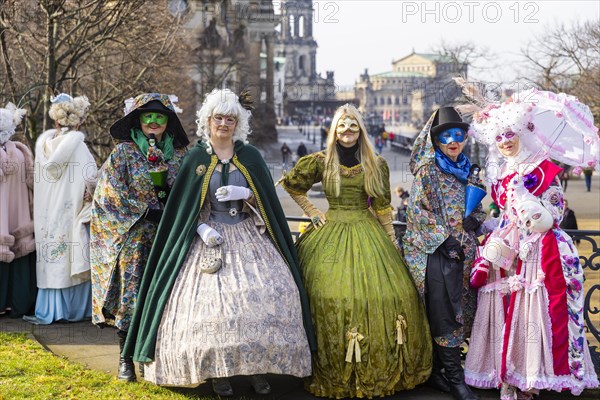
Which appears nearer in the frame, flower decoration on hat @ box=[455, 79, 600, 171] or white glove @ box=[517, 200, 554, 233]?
white glove @ box=[517, 200, 554, 233]

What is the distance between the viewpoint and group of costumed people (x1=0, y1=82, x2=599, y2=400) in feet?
17.1

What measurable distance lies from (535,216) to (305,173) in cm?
153

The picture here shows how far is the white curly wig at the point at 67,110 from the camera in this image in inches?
283

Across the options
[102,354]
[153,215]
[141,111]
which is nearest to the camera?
[153,215]

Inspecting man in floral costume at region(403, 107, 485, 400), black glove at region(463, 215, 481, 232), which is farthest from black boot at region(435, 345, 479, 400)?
black glove at region(463, 215, 481, 232)

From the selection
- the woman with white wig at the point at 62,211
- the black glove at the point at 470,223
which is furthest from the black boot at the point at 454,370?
the woman with white wig at the point at 62,211

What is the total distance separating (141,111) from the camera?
5906 millimetres

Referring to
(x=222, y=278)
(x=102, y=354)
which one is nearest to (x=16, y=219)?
(x=102, y=354)

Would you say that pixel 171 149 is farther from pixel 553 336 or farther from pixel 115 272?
pixel 553 336

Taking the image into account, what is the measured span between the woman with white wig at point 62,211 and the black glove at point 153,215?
5.04 ft

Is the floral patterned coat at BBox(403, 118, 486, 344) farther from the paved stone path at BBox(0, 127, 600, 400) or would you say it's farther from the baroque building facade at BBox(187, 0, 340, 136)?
the baroque building facade at BBox(187, 0, 340, 136)

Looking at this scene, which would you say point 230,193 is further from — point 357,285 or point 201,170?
point 357,285

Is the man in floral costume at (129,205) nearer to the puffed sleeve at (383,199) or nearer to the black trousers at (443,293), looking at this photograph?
the puffed sleeve at (383,199)

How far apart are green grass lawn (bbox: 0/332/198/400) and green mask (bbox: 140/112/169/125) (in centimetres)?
173
